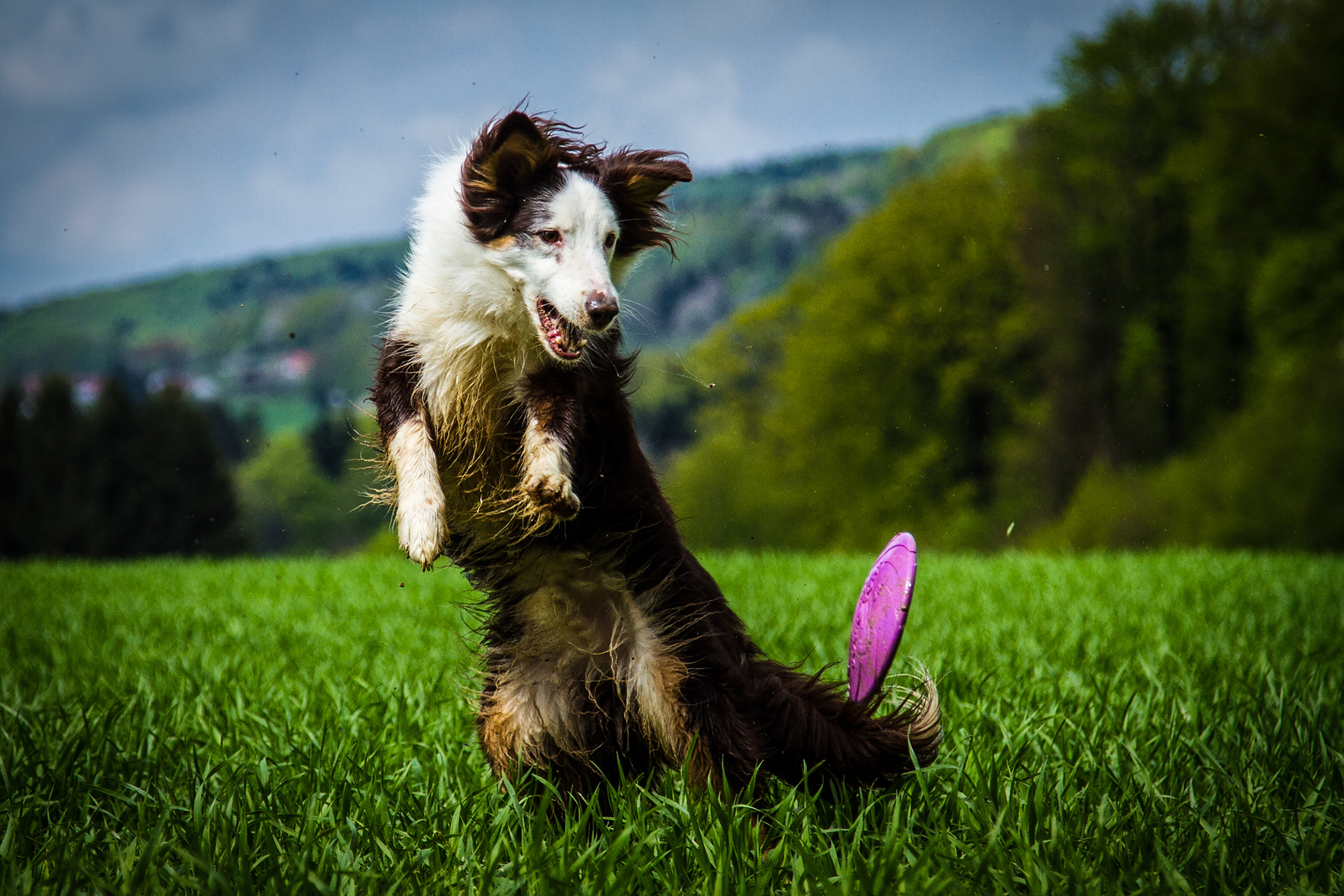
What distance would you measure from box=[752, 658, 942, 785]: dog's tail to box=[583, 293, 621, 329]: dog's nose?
46.6 inches

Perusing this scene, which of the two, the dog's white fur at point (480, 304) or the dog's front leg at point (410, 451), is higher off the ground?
the dog's white fur at point (480, 304)

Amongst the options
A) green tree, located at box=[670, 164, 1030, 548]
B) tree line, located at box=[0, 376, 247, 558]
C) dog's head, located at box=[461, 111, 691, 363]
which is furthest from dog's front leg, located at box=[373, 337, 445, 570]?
green tree, located at box=[670, 164, 1030, 548]

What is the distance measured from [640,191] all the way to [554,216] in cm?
37

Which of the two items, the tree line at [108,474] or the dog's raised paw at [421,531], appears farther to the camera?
the tree line at [108,474]

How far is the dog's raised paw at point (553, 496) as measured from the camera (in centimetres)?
226

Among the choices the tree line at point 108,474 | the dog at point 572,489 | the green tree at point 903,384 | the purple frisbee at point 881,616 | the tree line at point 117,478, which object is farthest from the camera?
the green tree at point 903,384

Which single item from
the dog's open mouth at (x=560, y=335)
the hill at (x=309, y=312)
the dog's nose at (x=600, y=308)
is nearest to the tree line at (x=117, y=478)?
Answer: the hill at (x=309, y=312)

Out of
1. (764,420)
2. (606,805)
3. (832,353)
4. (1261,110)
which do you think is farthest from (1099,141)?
(606,805)

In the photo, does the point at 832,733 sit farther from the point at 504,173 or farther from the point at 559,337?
the point at 504,173

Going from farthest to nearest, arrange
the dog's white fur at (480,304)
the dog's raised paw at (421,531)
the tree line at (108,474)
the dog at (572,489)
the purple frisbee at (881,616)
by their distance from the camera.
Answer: the tree line at (108,474) → the purple frisbee at (881,616) → the dog at (572,489) → the dog's white fur at (480,304) → the dog's raised paw at (421,531)

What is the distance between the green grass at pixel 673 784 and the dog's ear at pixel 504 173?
52.6 inches

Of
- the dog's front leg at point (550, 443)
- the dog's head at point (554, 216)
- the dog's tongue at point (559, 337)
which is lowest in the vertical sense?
the dog's front leg at point (550, 443)

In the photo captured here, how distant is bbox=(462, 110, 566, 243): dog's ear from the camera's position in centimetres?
251

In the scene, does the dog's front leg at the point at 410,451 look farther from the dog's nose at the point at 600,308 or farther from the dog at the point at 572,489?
the dog's nose at the point at 600,308
